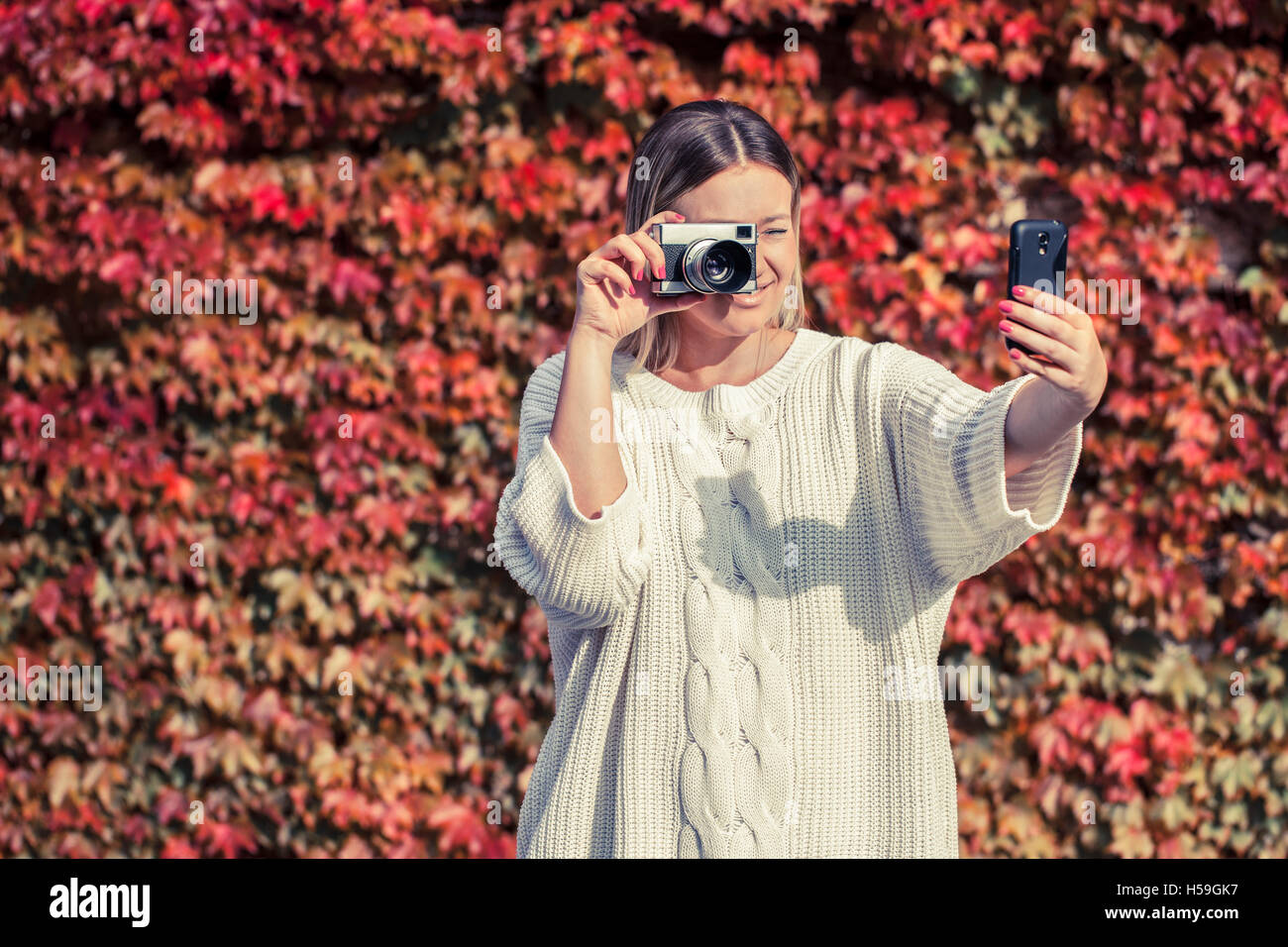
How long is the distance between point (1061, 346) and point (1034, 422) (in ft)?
0.35

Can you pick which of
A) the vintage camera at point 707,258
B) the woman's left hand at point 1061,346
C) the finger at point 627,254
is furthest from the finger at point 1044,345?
the finger at point 627,254

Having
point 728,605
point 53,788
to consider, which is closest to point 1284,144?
point 728,605

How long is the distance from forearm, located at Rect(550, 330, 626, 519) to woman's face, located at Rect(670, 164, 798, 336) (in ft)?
0.65

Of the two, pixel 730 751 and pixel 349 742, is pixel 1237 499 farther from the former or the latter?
pixel 349 742

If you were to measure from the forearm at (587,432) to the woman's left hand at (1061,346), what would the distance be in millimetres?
496

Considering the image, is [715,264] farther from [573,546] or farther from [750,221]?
[573,546]

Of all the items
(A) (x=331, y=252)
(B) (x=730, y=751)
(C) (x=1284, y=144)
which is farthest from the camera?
(A) (x=331, y=252)

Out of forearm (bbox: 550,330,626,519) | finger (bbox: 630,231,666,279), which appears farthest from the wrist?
finger (bbox: 630,231,666,279)

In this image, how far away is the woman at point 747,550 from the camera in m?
1.46

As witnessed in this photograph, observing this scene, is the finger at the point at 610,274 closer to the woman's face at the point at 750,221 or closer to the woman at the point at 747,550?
the woman at the point at 747,550

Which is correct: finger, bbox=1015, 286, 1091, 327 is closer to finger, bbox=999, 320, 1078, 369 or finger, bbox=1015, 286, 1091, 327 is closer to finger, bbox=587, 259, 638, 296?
finger, bbox=999, 320, 1078, 369

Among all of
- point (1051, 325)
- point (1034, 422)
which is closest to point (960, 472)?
point (1034, 422)

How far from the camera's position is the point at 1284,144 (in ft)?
10.4

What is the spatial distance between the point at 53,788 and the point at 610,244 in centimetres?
298
